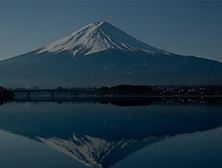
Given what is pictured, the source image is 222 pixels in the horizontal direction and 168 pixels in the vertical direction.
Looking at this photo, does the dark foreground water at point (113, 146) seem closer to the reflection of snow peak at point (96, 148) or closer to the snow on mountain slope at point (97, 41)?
the reflection of snow peak at point (96, 148)

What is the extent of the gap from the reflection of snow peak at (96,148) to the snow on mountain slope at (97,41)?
133 m

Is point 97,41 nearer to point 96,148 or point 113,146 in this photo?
point 113,146

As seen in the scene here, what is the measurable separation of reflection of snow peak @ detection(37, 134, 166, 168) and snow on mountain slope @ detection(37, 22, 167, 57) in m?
133

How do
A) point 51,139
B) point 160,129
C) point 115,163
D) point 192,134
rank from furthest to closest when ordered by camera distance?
point 160,129
point 192,134
point 51,139
point 115,163

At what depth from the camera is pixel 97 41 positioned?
151m

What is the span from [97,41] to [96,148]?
141 m

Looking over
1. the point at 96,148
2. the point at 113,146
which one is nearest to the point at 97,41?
the point at 113,146

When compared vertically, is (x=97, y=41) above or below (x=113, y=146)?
above

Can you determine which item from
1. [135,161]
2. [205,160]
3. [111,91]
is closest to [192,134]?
[205,160]

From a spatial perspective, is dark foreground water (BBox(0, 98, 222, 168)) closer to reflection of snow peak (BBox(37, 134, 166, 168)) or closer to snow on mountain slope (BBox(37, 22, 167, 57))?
reflection of snow peak (BBox(37, 134, 166, 168))

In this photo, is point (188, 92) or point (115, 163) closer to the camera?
point (115, 163)

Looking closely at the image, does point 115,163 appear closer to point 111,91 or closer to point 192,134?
point 192,134

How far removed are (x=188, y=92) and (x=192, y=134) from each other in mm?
86902

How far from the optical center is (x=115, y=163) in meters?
9.27
